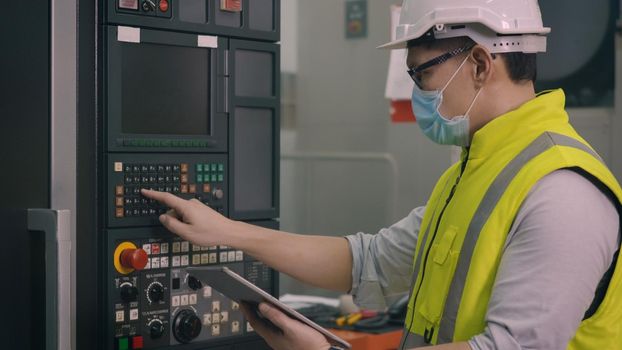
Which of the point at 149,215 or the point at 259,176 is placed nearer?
the point at 149,215

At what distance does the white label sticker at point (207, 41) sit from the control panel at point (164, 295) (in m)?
0.36

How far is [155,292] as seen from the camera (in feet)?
5.23

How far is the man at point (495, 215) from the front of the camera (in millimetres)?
1329

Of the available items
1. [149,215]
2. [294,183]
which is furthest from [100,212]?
[294,183]

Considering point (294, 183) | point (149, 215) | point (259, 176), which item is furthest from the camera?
point (294, 183)

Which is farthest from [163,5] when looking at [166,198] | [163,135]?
[166,198]

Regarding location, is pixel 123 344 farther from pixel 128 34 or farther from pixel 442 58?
pixel 442 58

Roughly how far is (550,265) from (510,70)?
15.8 inches

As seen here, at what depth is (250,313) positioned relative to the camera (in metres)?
1.59

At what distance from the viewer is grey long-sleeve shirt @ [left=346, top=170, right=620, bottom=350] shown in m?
1.32

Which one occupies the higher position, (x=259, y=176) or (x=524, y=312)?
(x=259, y=176)

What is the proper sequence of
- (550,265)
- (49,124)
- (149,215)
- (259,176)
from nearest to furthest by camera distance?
(550,265) < (49,124) < (149,215) < (259,176)

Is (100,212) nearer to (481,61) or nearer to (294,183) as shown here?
(481,61)

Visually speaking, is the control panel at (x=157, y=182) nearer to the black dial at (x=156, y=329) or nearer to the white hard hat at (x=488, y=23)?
the black dial at (x=156, y=329)
